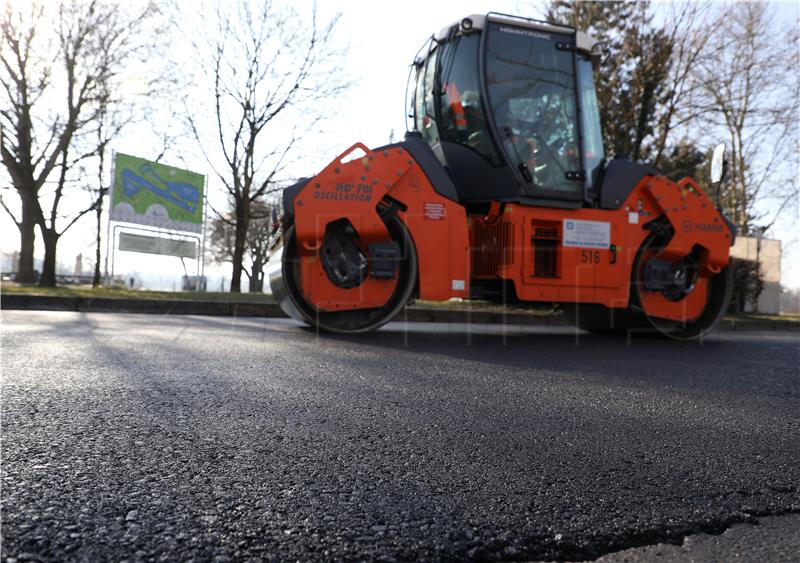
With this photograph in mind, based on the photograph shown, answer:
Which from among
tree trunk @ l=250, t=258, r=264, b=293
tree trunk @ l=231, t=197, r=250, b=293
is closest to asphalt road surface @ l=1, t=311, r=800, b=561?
tree trunk @ l=231, t=197, r=250, b=293

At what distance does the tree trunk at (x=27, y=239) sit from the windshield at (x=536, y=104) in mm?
16995

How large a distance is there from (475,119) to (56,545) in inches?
238

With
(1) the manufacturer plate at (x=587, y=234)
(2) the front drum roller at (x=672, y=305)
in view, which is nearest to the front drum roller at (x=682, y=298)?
(2) the front drum roller at (x=672, y=305)

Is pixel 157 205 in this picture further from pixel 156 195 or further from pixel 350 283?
pixel 350 283

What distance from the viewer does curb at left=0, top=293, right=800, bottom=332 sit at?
10008 mm

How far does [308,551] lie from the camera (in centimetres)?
106

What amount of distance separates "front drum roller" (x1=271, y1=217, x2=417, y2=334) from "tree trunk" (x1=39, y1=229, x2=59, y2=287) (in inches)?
596

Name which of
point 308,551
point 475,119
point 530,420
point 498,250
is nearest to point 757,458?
point 530,420

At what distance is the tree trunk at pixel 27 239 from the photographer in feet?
59.8

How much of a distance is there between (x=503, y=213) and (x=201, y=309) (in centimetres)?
638

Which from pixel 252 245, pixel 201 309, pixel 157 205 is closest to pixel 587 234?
pixel 201 309

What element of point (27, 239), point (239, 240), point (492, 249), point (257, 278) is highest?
point (239, 240)

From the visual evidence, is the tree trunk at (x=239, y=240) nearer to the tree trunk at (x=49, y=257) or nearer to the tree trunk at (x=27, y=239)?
the tree trunk at (x=49, y=257)

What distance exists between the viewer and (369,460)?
1.62 meters
